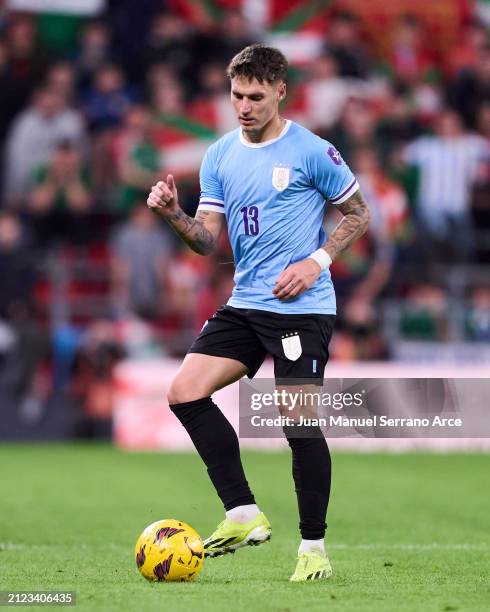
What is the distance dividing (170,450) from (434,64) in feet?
25.6

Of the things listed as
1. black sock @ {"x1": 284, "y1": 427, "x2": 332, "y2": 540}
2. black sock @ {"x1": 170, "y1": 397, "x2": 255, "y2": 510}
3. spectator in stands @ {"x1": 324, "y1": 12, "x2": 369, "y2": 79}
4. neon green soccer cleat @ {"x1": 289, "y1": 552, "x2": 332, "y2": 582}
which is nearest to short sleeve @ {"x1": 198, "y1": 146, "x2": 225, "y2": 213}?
black sock @ {"x1": 170, "y1": 397, "x2": 255, "y2": 510}

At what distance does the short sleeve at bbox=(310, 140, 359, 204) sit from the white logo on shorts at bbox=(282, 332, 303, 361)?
0.67 meters

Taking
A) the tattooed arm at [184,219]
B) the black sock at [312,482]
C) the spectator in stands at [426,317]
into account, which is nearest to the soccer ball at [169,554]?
the black sock at [312,482]

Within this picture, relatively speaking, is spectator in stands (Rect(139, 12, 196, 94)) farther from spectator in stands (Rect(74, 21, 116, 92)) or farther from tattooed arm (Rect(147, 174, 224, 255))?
tattooed arm (Rect(147, 174, 224, 255))

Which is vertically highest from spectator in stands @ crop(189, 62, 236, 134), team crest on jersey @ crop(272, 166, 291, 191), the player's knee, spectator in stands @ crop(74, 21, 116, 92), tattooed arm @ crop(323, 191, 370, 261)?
spectator in stands @ crop(74, 21, 116, 92)

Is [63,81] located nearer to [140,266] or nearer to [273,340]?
[140,266]

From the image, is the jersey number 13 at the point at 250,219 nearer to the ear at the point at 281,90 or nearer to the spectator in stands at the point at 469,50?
the ear at the point at 281,90

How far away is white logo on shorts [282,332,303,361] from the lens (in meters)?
6.19

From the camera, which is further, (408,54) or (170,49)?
(408,54)

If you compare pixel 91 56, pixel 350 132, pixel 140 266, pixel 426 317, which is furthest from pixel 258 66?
pixel 91 56

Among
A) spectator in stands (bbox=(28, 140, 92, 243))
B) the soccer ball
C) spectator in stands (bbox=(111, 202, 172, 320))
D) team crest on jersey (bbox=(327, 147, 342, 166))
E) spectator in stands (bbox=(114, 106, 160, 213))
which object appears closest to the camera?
the soccer ball

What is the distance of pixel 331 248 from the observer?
6305 millimetres

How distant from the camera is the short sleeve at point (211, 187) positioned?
652 centimetres

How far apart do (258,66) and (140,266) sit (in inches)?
381
